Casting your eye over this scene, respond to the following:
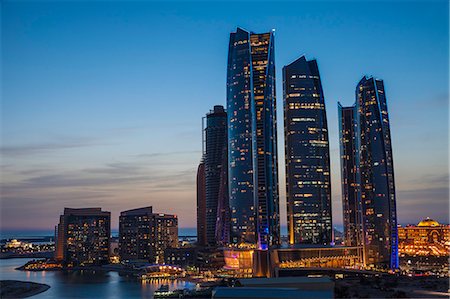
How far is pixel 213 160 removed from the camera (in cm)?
17038

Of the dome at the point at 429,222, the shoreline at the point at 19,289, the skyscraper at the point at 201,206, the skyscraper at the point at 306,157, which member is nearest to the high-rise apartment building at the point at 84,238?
the skyscraper at the point at 201,206

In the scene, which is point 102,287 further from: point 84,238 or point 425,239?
point 425,239

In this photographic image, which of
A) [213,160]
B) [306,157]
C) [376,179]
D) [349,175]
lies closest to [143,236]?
[213,160]

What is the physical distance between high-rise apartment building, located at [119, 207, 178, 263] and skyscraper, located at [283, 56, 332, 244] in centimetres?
5202

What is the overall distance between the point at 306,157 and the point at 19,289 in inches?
3210

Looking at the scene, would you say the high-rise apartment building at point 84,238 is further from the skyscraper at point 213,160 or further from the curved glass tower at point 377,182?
the curved glass tower at point 377,182

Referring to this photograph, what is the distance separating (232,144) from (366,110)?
37.1 meters

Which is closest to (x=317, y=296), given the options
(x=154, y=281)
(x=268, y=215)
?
(x=154, y=281)

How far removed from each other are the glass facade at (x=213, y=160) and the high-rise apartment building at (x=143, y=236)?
54.0 feet

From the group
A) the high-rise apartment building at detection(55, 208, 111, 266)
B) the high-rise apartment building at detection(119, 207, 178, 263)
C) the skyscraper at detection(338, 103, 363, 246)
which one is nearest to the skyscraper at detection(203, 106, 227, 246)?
the high-rise apartment building at detection(119, 207, 178, 263)

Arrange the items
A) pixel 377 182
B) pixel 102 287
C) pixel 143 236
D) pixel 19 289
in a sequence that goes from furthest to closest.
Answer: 1. pixel 143 236
2. pixel 377 182
3. pixel 102 287
4. pixel 19 289

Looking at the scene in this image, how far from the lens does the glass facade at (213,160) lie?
169250mm

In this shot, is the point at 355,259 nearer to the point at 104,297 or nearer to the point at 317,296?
the point at 104,297

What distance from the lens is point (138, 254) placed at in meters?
171
